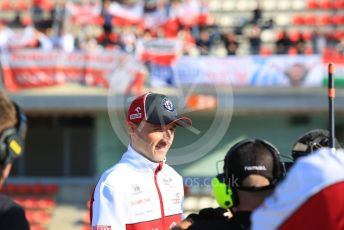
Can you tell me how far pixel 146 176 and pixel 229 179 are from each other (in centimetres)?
104

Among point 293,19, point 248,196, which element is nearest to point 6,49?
point 293,19

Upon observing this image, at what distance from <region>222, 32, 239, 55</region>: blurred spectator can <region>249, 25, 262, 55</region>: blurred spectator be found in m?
0.38

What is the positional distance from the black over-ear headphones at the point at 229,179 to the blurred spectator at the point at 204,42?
1402 centimetres

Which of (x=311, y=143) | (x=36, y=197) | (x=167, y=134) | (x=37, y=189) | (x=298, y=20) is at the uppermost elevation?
(x=167, y=134)

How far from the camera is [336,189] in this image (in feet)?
5.85

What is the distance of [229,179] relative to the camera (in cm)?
234

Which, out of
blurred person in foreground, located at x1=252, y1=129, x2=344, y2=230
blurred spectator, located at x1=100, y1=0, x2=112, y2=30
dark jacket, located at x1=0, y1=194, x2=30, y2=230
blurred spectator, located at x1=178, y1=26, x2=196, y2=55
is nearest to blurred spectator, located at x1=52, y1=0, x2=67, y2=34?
blurred spectator, located at x1=100, y1=0, x2=112, y2=30

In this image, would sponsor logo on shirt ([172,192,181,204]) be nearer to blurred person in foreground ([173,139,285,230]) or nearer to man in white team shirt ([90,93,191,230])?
man in white team shirt ([90,93,191,230])

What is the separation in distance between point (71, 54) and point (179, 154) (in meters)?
12.5

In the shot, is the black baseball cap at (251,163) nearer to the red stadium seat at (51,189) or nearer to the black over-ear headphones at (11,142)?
the black over-ear headphones at (11,142)

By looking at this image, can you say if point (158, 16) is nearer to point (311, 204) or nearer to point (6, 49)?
point (6, 49)

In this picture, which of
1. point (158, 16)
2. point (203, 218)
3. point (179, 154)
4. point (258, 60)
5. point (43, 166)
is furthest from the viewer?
point (43, 166)

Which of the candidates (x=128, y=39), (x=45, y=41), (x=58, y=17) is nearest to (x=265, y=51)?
(x=128, y=39)

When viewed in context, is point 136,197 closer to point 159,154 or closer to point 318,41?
point 159,154
